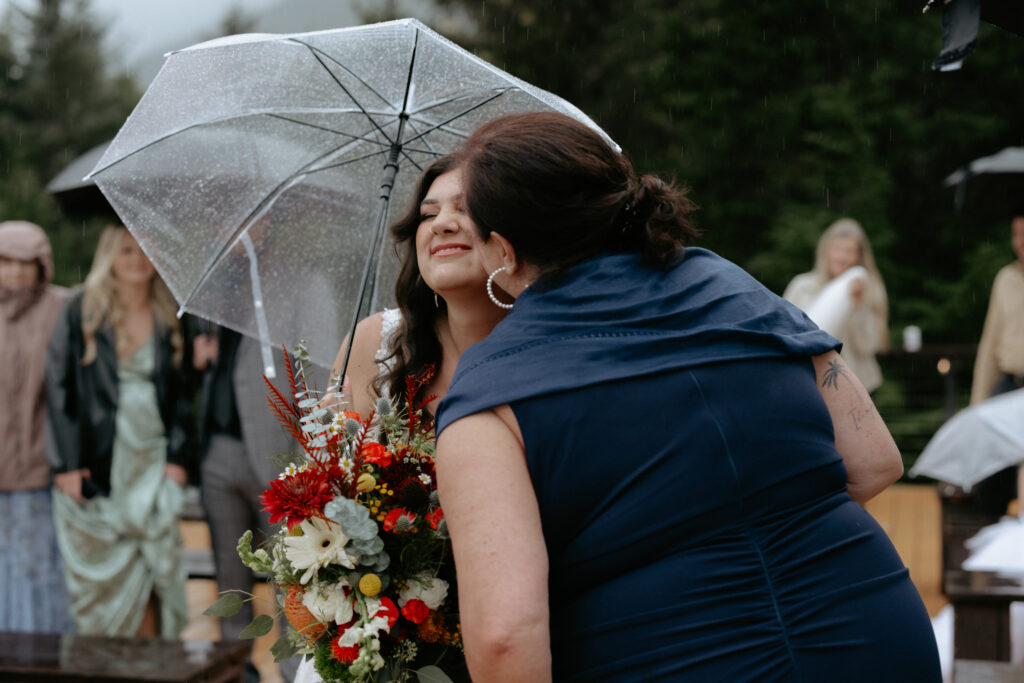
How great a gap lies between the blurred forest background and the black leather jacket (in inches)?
344

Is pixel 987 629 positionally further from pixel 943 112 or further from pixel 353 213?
pixel 943 112

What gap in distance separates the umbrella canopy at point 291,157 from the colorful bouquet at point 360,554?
668 millimetres

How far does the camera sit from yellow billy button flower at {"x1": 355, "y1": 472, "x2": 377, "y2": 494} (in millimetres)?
1708

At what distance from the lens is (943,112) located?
42.7 ft

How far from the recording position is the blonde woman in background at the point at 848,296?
6434 millimetres

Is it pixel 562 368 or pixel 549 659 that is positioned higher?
pixel 562 368

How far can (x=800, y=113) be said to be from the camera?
535 inches

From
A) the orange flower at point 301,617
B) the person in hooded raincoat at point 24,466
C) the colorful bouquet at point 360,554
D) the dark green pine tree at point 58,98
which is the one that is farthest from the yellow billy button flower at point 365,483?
the dark green pine tree at point 58,98

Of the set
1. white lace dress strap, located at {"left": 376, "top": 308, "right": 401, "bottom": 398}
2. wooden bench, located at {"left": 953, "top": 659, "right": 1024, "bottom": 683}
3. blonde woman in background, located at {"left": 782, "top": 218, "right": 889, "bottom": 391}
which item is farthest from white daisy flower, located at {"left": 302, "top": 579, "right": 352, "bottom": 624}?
blonde woman in background, located at {"left": 782, "top": 218, "right": 889, "bottom": 391}

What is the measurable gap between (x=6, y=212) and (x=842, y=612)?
18.4 metres

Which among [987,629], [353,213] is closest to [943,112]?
→ [987,629]

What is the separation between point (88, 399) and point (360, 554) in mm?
3566

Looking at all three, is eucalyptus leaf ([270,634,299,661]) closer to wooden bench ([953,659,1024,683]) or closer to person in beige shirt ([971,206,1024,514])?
wooden bench ([953,659,1024,683])

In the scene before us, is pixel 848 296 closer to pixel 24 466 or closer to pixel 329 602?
pixel 24 466
